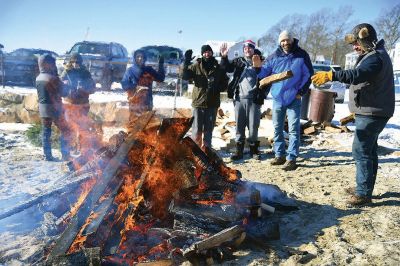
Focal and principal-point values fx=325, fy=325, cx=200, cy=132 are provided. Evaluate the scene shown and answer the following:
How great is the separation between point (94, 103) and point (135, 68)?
3564 mm

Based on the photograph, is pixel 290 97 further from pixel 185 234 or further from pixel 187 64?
pixel 185 234

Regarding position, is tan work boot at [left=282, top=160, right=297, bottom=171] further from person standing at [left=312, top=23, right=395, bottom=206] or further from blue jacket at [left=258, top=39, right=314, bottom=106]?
person standing at [left=312, top=23, right=395, bottom=206]

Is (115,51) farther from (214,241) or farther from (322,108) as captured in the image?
(214,241)

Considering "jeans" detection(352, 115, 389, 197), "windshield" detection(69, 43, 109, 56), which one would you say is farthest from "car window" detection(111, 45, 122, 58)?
"jeans" detection(352, 115, 389, 197)

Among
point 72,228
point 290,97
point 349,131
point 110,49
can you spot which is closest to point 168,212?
point 72,228

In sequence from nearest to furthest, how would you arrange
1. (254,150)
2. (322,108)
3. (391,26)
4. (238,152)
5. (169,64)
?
(238,152) → (254,150) → (322,108) → (169,64) → (391,26)

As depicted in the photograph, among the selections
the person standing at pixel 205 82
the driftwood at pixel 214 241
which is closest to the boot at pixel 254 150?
the person standing at pixel 205 82

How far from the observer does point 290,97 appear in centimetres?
600

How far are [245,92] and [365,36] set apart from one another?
286cm

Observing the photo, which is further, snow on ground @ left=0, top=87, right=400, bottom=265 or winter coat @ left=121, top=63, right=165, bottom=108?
winter coat @ left=121, top=63, right=165, bottom=108

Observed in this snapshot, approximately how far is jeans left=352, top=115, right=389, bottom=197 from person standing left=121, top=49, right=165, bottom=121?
14.1ft

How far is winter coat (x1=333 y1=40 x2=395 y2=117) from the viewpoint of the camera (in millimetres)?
3998

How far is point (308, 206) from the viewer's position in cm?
452

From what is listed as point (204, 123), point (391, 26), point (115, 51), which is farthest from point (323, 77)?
point (391, 26)
